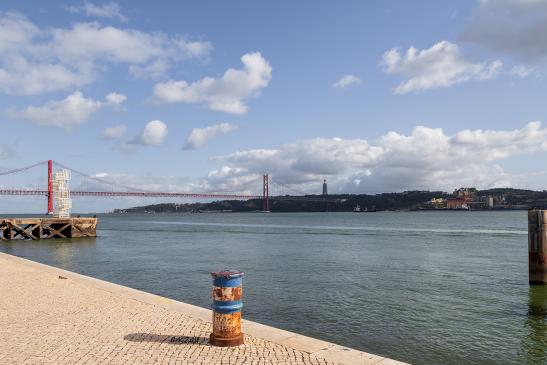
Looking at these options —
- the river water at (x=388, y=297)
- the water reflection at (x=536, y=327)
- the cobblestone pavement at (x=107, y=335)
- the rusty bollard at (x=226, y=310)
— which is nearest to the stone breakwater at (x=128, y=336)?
the cobblestone pavement at (x=107, y=335)

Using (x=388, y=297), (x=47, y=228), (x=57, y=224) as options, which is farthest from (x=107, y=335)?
(x=57, y=224)

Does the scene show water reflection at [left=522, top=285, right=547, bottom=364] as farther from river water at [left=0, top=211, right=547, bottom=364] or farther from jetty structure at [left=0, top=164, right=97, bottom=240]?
jetty structure at [left=0, top=164, right=97, bottom=240]

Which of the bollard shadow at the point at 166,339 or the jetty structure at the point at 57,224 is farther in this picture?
the jetty structure at the point at 57,224

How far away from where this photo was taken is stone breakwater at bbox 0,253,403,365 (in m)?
6.96

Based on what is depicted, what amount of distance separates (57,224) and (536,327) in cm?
5195

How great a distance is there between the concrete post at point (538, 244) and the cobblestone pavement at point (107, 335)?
550 inches

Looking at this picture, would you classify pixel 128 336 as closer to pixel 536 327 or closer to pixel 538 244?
pixel 536 327

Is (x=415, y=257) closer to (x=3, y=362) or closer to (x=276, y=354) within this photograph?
(x=276, y=354)

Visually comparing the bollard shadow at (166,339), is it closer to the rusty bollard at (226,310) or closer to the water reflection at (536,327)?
the rusty bollard at (226,310)

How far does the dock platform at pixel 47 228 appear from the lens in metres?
51.2

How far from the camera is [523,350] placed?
10148 mm

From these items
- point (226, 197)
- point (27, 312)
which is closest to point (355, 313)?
point (27, 312)

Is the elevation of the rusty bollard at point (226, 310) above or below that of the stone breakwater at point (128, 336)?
above

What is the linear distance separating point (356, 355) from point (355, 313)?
6.55 meters
